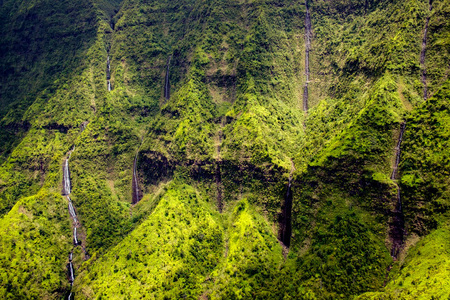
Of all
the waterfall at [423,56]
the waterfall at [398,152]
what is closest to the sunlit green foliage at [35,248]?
the waterfall at [398,152]

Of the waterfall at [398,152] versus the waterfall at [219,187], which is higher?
the waterfall at [398,152]

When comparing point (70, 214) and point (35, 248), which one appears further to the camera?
point (70, 214)

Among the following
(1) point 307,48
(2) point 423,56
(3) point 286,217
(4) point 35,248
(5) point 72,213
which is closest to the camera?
(2) point 423,56

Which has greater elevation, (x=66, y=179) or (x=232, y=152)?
(x=232, y=152)

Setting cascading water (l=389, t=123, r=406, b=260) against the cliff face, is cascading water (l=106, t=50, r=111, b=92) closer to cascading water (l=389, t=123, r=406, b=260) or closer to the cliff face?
the cliff face

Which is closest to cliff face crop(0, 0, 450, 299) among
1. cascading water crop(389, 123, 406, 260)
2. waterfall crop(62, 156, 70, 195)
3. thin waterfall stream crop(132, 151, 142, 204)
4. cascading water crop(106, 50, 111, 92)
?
cascading water crop(389, 123, 406, 260)

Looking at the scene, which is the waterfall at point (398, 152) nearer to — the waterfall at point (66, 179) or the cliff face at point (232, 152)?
the cliff face at point (232, 152)

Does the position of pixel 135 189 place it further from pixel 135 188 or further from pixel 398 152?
pixel 398 152

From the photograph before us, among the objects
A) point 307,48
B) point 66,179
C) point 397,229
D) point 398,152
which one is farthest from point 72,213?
point 307,48

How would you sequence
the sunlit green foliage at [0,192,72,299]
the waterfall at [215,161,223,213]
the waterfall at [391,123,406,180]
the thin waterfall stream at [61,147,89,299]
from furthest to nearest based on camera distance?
the waterfall at [215,161,223,213] < the thin waterfall stream at [61,147,89,299] < the sunlit green foliage at [0,192,72,299] < the waterfall at [391,123,406,180]

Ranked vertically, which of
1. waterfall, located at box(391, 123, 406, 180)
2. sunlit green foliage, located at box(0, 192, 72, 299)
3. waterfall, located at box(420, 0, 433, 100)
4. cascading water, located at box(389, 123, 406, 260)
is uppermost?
waterfall, located at box(420, 0, 433, 100)
